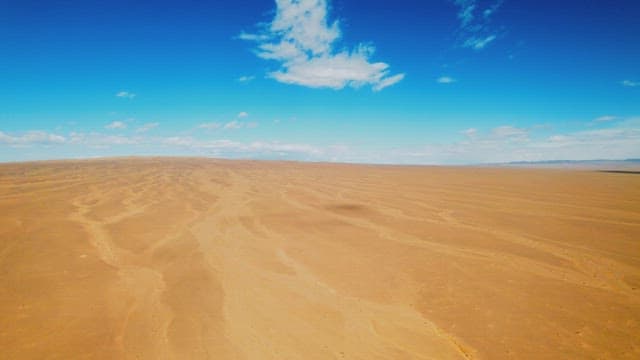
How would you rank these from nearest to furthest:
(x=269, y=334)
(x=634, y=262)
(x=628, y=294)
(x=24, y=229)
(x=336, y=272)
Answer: (x=269, y=334)
(x=628, y=294)
(x=336, y=272)
(x=634, y=262)
(x=24, y=229)

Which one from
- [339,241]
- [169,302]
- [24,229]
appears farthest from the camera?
[24,229]

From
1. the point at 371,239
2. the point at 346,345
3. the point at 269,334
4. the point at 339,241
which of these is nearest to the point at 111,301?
the point at 269,334

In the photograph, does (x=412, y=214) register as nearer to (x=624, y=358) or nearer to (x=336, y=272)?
(x=336, y=272)

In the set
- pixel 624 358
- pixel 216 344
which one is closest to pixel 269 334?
pixel 216 344

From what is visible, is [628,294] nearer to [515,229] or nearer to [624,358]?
[624,358]

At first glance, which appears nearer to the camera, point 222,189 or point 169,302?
point 169,302

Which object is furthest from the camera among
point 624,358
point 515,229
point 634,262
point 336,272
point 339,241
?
point 515,229
